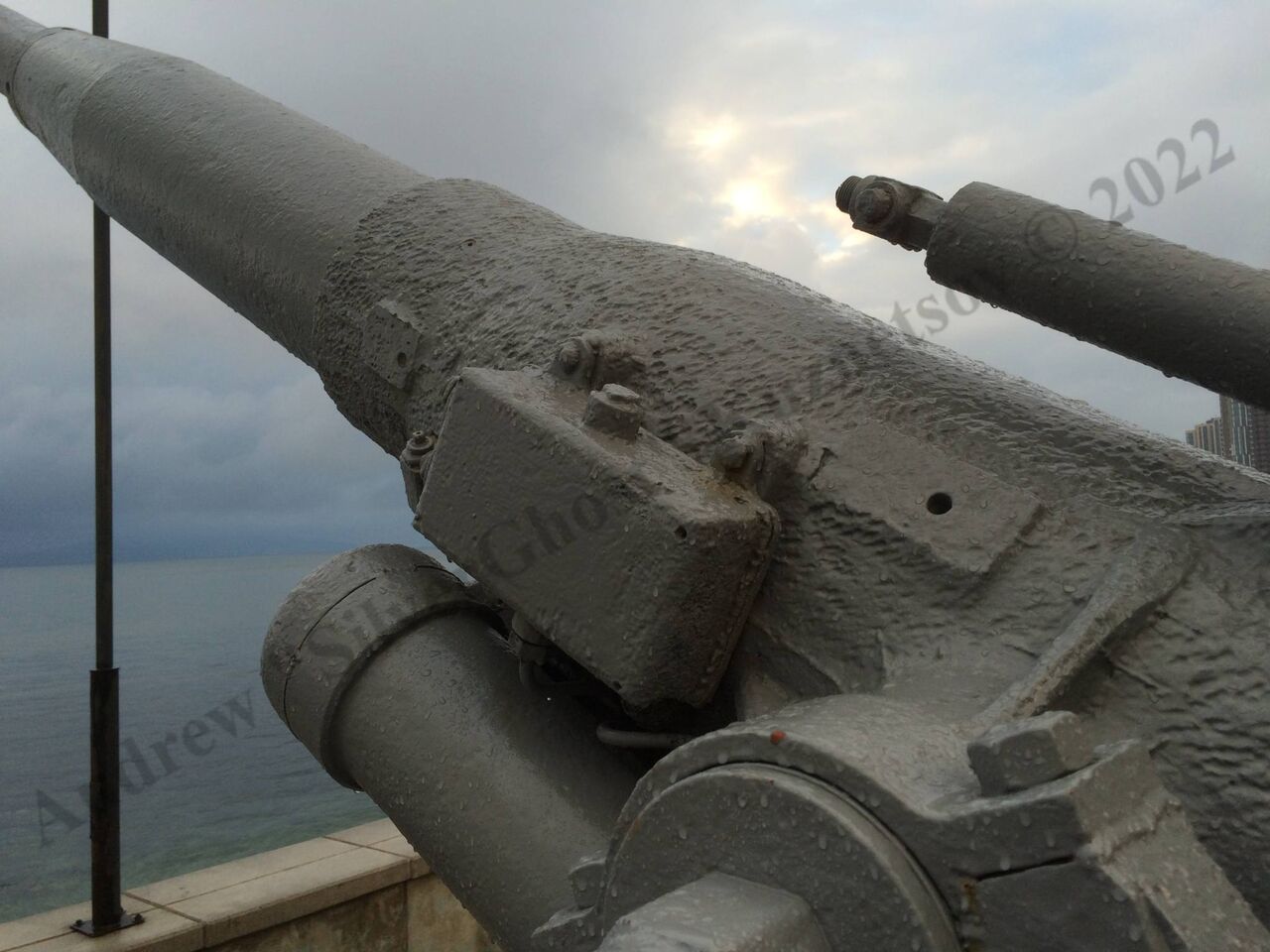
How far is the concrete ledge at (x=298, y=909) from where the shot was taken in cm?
323

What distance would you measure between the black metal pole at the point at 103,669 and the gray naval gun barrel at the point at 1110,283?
Answer: 2.86m

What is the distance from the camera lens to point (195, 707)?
6.43 meters

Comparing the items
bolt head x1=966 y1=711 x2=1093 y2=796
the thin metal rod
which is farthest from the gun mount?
the thin metal rod

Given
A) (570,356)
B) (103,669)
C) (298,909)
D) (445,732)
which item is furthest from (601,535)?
(103,669)

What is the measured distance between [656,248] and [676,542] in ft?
2.94

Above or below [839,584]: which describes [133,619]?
below

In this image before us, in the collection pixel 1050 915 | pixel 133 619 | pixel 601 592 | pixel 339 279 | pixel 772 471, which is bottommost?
pixel 133 619

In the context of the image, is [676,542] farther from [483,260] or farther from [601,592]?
[483,260]

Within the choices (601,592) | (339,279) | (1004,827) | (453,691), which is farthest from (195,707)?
(1004,827)

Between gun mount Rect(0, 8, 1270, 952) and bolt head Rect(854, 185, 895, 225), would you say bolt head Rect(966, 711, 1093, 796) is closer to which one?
gun mount Rect(0, 8, 1270, 952)

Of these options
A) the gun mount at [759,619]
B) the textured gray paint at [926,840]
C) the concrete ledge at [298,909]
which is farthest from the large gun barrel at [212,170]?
the concrete ledge at [298,909]

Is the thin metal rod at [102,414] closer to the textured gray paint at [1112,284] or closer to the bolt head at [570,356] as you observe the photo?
the bolt head at [570,356]

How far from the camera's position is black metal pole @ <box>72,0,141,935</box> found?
10.8 feet

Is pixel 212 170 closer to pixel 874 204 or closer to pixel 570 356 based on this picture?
pixel 570 356
